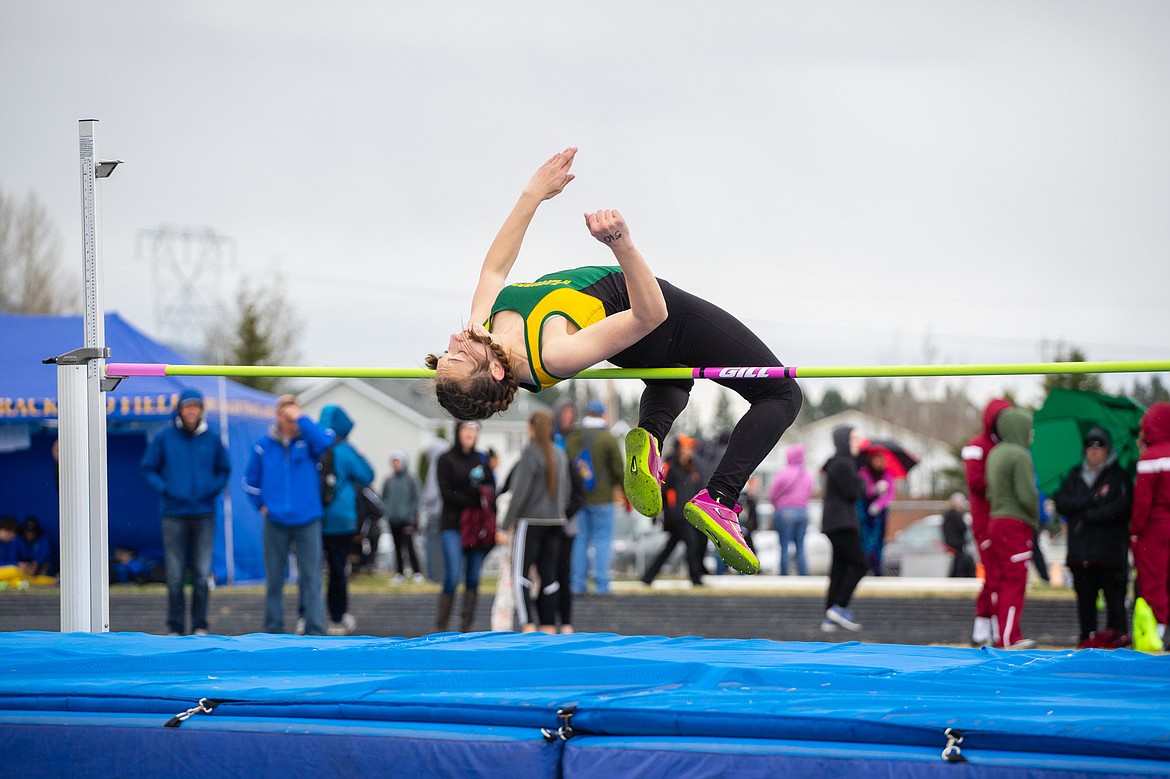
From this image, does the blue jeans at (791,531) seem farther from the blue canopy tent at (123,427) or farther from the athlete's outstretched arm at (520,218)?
the athlete's outstretched arm at (520,218)

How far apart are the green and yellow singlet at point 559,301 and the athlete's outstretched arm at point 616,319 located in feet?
0.20

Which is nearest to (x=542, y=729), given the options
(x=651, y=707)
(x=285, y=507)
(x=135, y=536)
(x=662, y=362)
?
(x=651, y=707)

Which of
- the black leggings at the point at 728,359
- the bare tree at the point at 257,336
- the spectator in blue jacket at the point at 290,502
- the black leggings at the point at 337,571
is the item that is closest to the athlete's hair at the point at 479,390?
the black leggings at the point at 728,359

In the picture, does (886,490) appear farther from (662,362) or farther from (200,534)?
(662,362)

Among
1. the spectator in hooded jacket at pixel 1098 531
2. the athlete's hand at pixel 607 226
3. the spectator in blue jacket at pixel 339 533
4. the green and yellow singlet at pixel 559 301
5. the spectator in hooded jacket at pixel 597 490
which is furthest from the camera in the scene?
the spectator in hooded jacket at pixel 597 490

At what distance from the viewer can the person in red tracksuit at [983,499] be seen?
781cm

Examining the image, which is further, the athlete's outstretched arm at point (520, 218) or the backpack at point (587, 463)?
the backpack at point (587, 463)

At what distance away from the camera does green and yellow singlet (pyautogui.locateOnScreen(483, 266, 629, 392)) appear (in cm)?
382

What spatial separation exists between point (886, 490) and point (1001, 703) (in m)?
8.84

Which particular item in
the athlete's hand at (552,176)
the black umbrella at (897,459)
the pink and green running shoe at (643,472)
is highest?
the athlete's hand at (552,176)

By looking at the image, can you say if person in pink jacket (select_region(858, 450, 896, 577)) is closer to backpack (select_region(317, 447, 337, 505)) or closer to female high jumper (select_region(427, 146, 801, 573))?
backpack (select_region(317, 447, 337, 505))

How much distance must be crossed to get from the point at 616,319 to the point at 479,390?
48 cm

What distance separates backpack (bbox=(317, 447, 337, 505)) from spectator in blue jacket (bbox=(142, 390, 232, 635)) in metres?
0.78

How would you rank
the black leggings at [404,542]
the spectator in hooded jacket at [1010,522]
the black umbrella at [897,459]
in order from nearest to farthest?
the spectator in hooded jacket at [1010,522], the black umbrella at [897,459], the black leggings at [404,542]
